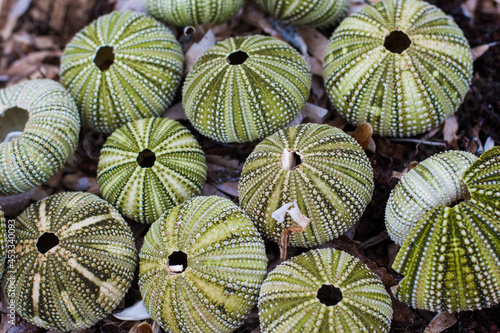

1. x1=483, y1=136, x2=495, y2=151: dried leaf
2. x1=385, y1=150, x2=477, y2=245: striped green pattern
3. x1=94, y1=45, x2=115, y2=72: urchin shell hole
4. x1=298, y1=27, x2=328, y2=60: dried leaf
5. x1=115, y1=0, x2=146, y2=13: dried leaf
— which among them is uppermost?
x1=115, y1=0, x2=146, y2=13: dried leaf

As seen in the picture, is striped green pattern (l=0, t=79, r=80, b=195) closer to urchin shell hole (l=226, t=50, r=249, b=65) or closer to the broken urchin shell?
urchin shell hole (l=226, t=50, r=249, b=65)

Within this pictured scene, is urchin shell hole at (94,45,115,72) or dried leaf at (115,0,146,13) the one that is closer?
urchin shell hole at (94,45,115,72)

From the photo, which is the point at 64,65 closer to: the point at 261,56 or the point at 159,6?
the point at 159,6

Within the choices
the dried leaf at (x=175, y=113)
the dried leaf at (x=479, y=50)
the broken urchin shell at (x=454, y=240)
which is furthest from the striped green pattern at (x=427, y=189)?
the dried leaf at (x=175, y=113)

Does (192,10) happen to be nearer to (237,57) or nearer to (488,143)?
(237,57)

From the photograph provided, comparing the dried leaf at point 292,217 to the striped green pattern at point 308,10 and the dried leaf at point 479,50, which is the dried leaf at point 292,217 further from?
the dried leaf at point 479,50

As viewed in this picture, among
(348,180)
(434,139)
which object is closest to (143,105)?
(348,180)

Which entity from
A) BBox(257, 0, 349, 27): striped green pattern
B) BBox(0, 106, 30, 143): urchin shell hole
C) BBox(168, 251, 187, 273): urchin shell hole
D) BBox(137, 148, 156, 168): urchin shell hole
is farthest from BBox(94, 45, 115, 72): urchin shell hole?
BBox(168, 251, 187, 273): urchin shell hole
